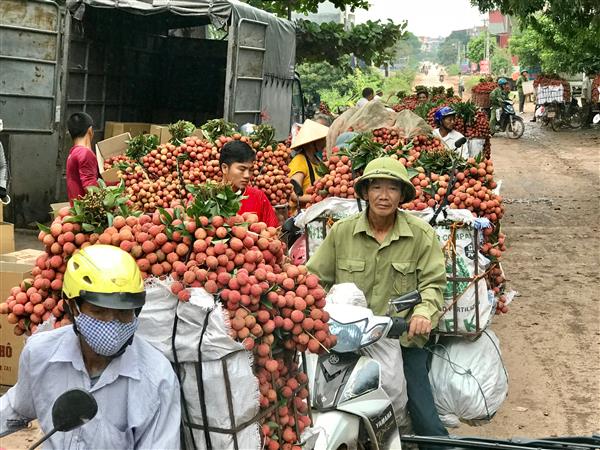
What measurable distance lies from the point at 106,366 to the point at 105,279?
12.2 inches

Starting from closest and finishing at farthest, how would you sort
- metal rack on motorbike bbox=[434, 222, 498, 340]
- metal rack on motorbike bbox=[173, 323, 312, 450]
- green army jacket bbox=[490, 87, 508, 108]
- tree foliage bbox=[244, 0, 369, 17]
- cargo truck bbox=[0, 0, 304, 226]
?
metal rack on motorbike bbox=[173, 323, 312, 450] → metal rack on motorbike bbox=[434, 222, 498, 340] → cargo truck bbox=[0, 0, 304, 226] → tree foliage bbox=[244, 0, 369, 17] → green army jacket bbox=[490, 87, 508, 108]

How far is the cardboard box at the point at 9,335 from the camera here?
6.36 metres

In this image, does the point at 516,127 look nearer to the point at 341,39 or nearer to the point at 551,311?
the point at 341,39

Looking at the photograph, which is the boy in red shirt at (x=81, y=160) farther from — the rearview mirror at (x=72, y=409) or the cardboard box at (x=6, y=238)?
the rearview mirror at (x=72, y=409)

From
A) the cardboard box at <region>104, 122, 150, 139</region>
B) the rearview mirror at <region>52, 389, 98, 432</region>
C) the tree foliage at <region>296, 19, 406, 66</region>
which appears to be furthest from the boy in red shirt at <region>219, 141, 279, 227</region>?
the tree foliage at <region>296, 19, 406, 66</region>

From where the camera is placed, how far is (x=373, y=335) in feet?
13.4

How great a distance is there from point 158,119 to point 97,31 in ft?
8.69

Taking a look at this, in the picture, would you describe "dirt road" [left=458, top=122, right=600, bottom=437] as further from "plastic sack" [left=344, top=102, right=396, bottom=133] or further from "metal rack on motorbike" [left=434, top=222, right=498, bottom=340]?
"plastic sack" [left=344, top=102, right=396, bottom=133]

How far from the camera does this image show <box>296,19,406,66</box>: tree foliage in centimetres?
2352

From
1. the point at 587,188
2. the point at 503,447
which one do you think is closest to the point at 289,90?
the point at 587,188

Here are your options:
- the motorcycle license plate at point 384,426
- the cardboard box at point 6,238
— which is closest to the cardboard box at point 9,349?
the cardboard box at point 6,238

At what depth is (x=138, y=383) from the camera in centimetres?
283

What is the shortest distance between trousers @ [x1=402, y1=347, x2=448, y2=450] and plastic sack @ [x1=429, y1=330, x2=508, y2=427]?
467 mm

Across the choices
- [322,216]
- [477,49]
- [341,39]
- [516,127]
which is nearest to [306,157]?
[322,216]
